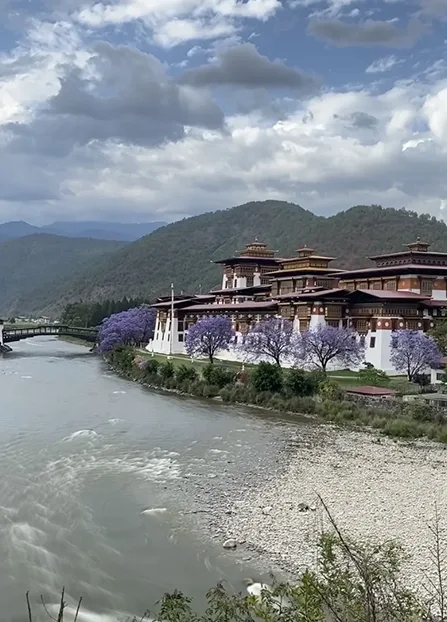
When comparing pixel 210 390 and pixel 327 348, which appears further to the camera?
pixel 327 348

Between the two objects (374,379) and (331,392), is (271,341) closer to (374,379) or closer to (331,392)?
(374,379)

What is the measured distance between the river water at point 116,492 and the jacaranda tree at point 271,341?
30.7 feet

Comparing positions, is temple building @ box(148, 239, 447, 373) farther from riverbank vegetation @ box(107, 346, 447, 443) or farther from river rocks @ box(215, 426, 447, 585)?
river rocks @ box(215, 426, 447, 585)

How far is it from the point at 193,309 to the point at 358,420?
115 ft

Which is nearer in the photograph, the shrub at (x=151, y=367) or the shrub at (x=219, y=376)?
the shrub at (x=219, y=376)

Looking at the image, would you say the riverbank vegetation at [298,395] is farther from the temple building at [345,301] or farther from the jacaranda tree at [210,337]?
the temple building at [345,301]

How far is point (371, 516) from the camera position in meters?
17.9

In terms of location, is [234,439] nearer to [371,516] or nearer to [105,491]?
[105,491]

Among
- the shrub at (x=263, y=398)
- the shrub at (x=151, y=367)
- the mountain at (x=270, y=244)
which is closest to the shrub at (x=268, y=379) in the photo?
the shrub at (x=263, y=398)

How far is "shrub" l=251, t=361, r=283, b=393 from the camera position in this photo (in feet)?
127

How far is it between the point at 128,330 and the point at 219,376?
3477cm

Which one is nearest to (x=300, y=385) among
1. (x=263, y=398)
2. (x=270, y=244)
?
(x=263, y=398)

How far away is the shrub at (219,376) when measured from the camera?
42375 mm

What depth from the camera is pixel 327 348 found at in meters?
44.6
